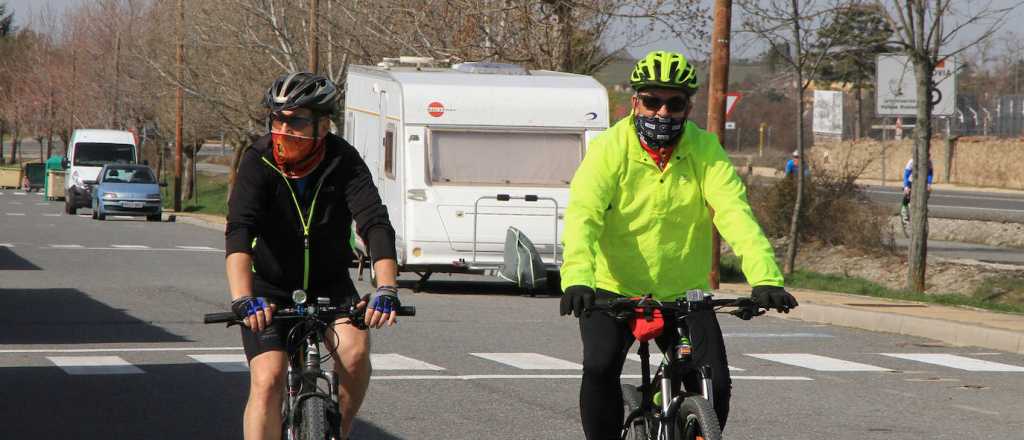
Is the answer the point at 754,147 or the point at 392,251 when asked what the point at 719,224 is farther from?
the point at 754,147

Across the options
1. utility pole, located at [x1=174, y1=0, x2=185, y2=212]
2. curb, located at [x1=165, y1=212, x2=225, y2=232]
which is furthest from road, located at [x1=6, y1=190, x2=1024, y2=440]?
utility pole, located at [x1=174, y1=0, x2=185, y2=212]

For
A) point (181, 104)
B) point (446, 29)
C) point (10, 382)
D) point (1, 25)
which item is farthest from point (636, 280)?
point (1, 25)

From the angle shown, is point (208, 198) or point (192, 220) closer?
point (192, 220)

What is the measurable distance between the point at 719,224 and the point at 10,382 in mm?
6452

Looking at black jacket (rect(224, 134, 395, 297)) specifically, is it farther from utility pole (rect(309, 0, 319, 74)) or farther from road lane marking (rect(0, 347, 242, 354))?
utility pole (rect(309, 0, 319, 74))

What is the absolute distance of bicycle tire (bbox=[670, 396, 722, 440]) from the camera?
5.29 meters

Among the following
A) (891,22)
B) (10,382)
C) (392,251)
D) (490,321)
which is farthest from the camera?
(891,22)

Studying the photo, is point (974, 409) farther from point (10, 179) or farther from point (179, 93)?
point (10, 179)

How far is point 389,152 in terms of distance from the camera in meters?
21.2

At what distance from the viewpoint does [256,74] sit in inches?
1660

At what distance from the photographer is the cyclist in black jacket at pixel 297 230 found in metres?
5.59

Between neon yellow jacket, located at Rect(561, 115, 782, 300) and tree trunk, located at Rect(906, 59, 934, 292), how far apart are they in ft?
46.0

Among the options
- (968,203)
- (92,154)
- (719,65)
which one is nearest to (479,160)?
(719,65)

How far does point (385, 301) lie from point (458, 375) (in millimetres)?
6150
